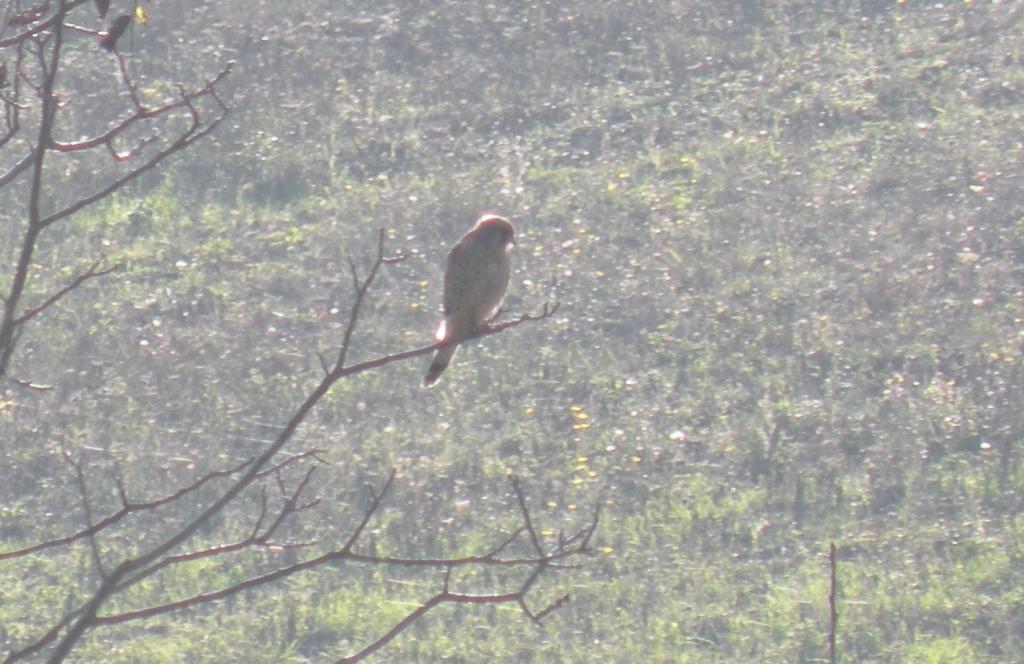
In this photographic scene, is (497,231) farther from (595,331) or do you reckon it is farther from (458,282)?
(595,331)

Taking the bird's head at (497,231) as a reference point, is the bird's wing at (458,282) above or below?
below

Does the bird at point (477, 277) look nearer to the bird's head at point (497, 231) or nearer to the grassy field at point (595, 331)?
the bird's head at point (497, 231)

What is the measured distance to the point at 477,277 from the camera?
209 inches

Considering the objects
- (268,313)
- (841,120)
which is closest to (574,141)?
(841,120)

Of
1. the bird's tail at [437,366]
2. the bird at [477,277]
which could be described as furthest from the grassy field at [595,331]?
the bird's tail at [437,366]

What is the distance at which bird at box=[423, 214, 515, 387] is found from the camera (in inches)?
208

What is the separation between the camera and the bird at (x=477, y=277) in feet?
17.3

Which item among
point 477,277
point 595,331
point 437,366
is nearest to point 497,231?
point 477,277

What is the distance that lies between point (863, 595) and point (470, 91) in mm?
5970

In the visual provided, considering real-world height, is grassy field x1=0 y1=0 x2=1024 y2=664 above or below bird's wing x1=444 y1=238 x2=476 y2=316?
below

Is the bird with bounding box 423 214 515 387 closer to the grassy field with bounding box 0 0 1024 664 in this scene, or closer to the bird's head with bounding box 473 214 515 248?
the bird's head with bounding box 473 214 515 248

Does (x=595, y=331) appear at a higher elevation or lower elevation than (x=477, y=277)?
lower

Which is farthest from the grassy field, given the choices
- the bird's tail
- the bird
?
the bird's tail

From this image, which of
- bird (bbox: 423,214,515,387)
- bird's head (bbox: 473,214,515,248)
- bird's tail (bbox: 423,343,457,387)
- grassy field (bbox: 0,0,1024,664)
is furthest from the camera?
grassy field (bbox: 0,0,1024,664)
